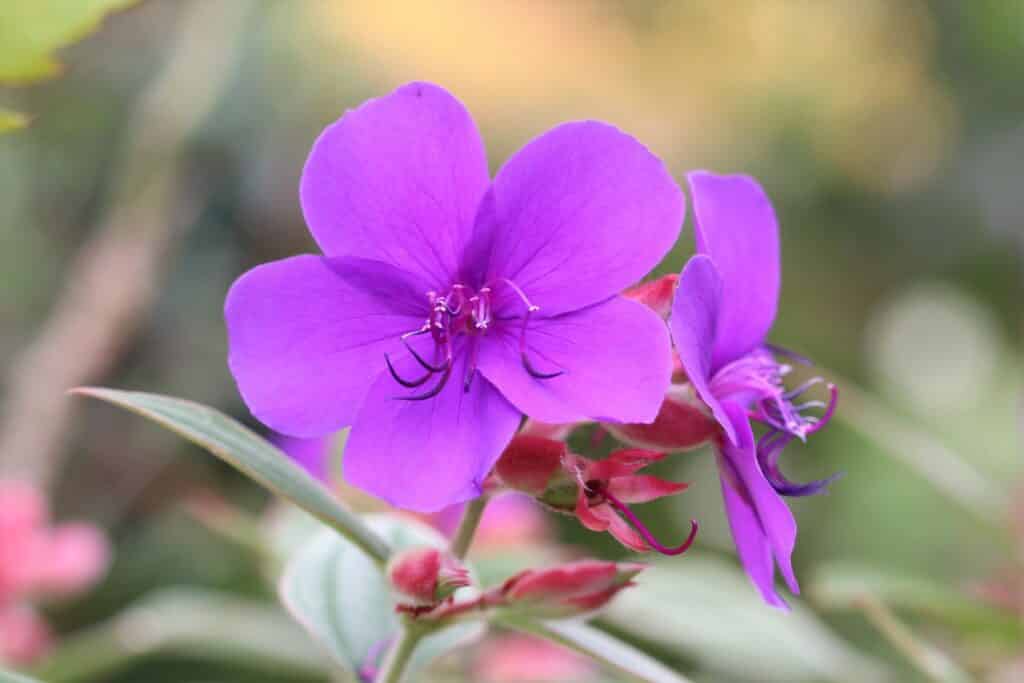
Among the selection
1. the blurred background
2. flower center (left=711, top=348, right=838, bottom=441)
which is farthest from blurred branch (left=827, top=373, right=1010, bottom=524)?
flower center (left=711, top=348, right=838, bottom=441)

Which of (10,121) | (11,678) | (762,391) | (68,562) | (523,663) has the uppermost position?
(10,121)

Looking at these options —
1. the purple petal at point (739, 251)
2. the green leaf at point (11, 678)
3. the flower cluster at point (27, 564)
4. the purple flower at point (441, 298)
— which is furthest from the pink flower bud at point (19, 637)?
the purple petal at point (739, 251)

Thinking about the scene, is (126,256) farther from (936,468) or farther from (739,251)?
(739,251)

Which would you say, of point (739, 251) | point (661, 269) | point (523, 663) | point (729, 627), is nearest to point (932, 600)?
point (729, 627)

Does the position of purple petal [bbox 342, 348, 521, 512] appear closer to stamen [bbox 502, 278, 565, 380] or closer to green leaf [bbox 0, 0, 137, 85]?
stamen [bbox 502, 278, 565, 380]

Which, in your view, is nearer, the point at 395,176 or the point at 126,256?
the point at 395,176
